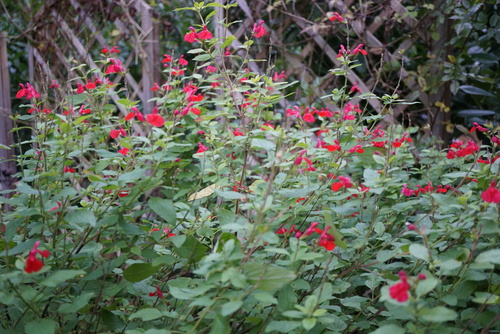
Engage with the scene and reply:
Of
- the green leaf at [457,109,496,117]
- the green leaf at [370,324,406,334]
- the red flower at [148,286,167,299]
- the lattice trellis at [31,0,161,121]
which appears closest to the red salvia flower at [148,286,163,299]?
the red flower at [148,286,167,299]

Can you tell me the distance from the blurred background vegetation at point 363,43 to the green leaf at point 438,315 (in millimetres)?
2100

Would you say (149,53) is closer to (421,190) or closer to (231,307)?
(421,190)

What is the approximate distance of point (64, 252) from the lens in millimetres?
1400

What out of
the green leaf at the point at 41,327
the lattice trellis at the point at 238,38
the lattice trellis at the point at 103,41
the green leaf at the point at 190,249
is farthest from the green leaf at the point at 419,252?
the lattice trellis at the point at 103,41

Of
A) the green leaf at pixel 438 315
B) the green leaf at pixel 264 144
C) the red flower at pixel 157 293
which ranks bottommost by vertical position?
the red flower at pixel 157 293

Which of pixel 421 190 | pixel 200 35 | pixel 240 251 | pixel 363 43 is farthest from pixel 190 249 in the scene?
pixel 363 43

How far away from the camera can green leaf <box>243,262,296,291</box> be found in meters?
1.04

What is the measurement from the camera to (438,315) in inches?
38.3

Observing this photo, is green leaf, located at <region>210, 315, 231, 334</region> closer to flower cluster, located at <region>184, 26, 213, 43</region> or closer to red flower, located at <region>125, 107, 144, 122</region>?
red flower, located at <region>125, 107, 144, 122</region>

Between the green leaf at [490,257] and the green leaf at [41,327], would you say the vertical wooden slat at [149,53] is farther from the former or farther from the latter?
the green leaf at [490,257]

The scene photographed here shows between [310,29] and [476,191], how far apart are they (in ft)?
7.23

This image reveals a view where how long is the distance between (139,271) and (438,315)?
79cm

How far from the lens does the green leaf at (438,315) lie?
0.96 metres

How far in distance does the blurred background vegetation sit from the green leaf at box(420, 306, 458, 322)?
210 centimetres
